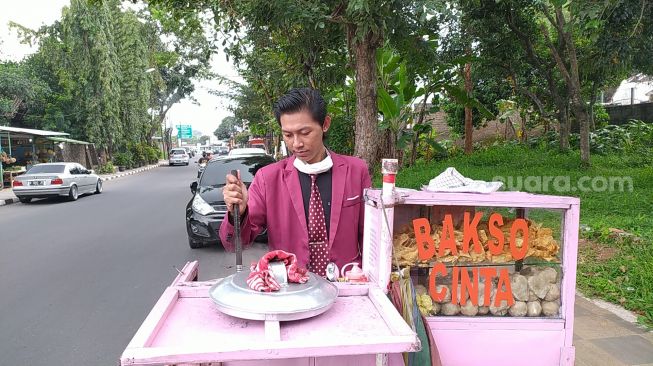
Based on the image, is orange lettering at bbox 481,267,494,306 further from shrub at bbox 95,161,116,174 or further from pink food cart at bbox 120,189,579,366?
shrub at bbox 95,161,116,174

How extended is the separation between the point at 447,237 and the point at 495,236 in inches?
8.3

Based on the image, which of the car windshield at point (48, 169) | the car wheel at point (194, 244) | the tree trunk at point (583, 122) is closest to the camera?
the car wheel at point (194, 244)

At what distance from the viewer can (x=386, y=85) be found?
10.1m

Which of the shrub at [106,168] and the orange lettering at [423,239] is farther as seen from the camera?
the shrub at [106,168]

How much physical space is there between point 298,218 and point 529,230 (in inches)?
38.8

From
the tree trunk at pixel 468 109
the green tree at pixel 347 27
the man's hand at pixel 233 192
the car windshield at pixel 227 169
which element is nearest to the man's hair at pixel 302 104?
the man's hand at pixel 233 192

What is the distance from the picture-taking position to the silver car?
523 inches

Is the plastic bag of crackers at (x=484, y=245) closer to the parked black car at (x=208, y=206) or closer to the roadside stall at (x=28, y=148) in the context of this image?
the parked black car at (x=208, y=206)

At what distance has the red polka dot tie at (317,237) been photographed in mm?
2029

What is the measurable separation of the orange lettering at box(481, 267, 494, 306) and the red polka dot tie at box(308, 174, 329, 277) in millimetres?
673

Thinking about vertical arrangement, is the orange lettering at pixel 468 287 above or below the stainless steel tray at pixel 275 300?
below

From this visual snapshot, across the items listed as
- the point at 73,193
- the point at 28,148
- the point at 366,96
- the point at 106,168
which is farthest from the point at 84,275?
the point at 106,168

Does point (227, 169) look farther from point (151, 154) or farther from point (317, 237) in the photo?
point (151, 154)

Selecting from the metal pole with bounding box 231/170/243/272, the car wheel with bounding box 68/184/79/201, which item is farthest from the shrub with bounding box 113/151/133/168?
the metal pole with bounding box 231/170/243/272
